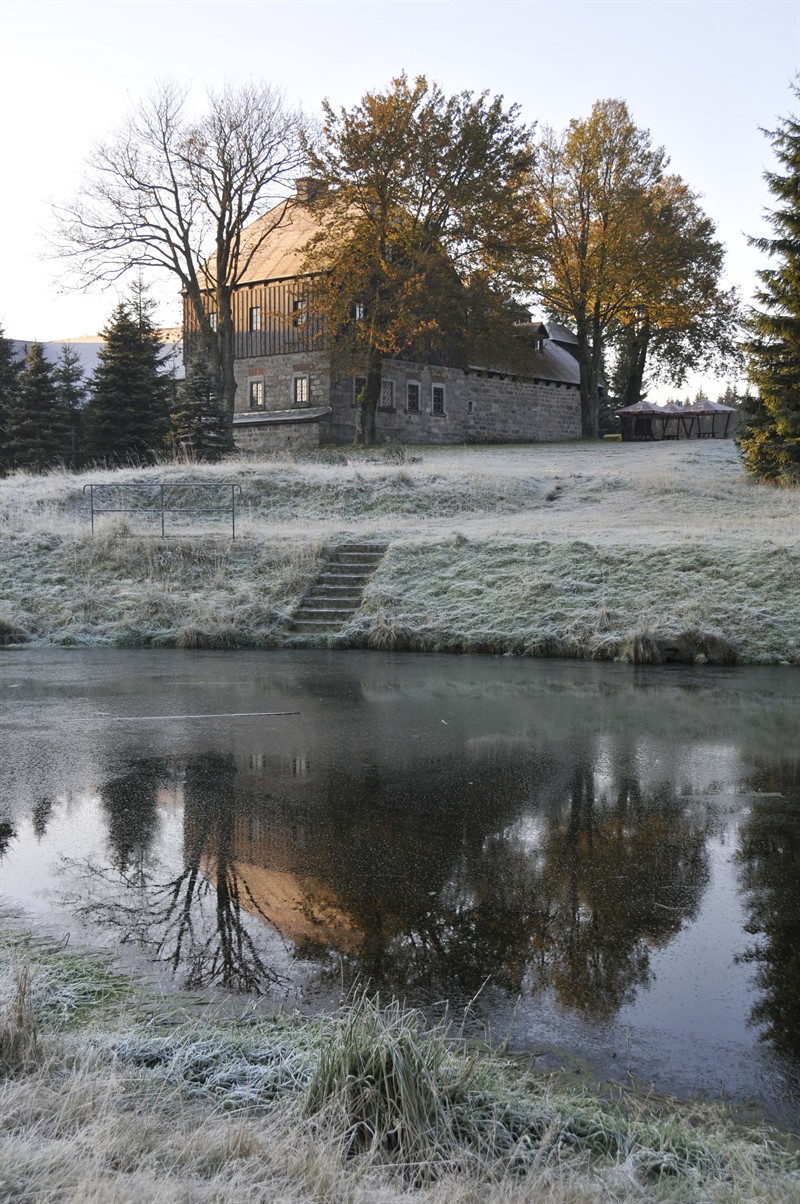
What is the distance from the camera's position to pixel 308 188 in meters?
42.8

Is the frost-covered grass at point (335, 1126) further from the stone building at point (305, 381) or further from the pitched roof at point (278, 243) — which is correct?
the pitched roof at point (278, 243)

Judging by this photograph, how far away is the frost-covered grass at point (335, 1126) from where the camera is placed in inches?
106

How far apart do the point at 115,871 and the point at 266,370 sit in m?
44.5

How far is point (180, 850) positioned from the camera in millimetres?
6086

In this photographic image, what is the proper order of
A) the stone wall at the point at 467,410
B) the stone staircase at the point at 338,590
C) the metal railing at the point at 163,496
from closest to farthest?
the stone staircase at the point at 338,590, the metal railing at the point at 163,496, the stone wall at the point at 467,410

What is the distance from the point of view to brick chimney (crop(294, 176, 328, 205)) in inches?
1619

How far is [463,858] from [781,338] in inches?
1021

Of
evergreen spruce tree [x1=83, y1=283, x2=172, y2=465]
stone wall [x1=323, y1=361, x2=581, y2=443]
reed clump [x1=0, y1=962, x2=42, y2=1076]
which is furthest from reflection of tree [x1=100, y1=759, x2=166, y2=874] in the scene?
stone wall [x1=323, y1=361, x2=581, y2=443]

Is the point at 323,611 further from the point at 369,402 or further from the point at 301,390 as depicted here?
the point at 301,390

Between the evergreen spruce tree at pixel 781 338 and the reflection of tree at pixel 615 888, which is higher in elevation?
the evergreen spruce tree at pixel 781 338

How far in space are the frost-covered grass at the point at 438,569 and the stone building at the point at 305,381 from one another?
18.6 m

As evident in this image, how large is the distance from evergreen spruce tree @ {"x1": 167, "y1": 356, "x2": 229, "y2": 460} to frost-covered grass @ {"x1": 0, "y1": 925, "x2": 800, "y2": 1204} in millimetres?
33570

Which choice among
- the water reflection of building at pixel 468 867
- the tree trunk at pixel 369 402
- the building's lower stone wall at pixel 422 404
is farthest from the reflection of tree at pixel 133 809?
the building's lower stone wall at pixel 422 404

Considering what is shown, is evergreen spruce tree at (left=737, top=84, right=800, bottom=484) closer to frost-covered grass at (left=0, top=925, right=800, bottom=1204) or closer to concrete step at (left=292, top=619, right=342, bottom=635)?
concrete step at (left=292, top=619, right=342, bottom=635)
